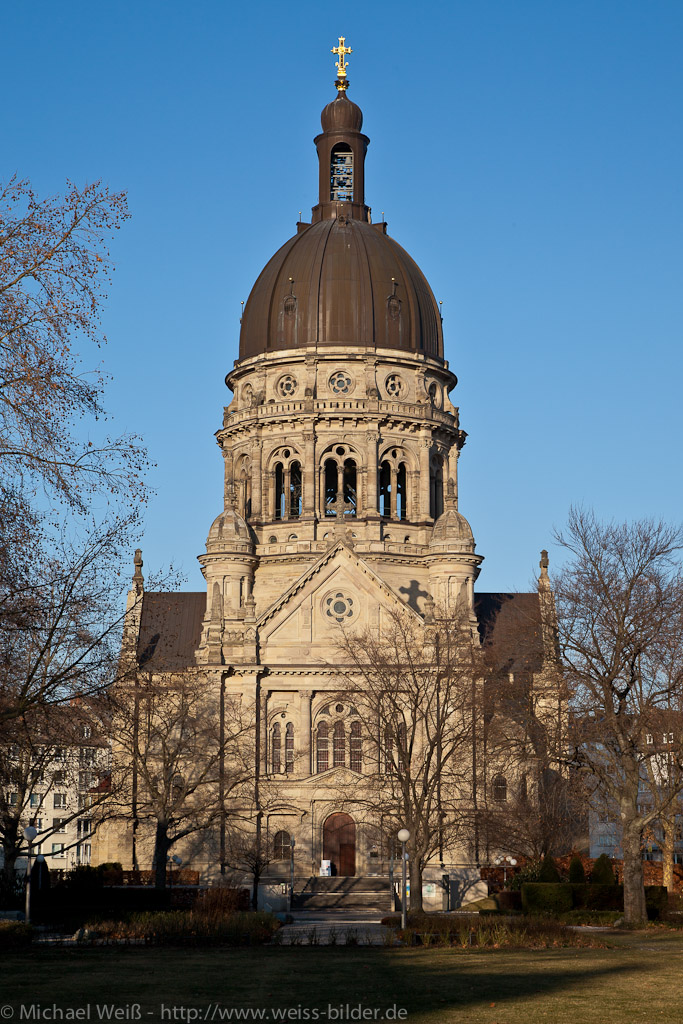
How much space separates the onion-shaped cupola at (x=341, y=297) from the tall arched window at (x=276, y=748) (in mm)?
22639

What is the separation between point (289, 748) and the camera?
237 feet

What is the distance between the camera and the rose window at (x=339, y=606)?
2876 inches

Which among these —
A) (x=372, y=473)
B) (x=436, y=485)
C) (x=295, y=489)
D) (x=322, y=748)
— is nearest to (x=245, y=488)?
(x=295, y=489)

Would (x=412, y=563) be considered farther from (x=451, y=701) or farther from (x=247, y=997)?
(x=247, y=997)

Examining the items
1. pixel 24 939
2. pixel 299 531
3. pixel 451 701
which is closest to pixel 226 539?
pixel 299 531

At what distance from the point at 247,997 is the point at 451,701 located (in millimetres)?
37472

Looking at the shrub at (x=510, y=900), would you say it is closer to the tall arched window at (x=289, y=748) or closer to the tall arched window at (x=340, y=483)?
the tall arched window at (x=289, y=748)

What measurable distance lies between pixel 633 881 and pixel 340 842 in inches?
1191

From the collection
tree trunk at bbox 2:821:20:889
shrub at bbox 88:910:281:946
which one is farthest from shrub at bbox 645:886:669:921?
tree trunk at bbox 2:821:20:889

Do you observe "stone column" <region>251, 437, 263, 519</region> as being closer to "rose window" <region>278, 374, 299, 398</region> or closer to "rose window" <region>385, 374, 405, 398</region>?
"rose window" <region>278, 374, 299, 398</region>

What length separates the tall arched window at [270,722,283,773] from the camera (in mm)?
71812

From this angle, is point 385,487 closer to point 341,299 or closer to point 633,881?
point 341,299

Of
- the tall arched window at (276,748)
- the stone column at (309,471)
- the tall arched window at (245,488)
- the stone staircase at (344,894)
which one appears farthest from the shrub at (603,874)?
the tall arched window at (245,488)

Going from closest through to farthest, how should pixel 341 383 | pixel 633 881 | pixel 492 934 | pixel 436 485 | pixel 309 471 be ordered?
1. pixel 492 934
2. pixel 633 881
3. pixel 309 471
4. pixel 341 383
5. pixel 436 485
